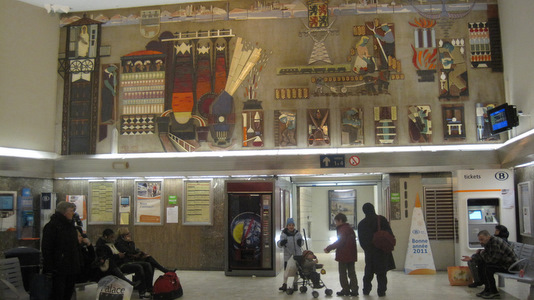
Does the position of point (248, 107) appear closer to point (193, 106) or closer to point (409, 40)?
point (193, 106)

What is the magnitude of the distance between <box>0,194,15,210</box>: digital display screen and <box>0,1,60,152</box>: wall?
1.32 metres

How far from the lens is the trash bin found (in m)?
8.51

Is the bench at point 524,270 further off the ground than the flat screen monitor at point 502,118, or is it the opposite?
the flat screen monitor at point 502,118

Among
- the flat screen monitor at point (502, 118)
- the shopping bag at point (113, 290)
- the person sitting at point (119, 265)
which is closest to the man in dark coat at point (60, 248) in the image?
the shopping bag at point (113, 290)

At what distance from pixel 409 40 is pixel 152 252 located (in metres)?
8.83

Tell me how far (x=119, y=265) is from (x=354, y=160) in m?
6.20

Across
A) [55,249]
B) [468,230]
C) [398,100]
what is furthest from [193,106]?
[468,230]

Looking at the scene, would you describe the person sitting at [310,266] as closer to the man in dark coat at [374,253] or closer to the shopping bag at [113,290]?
the man in dark coat at [374,253]

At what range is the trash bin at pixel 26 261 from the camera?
8508 mm

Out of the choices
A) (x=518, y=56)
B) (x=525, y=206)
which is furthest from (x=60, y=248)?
(x=518, y=56)

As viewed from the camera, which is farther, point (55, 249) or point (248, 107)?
point (248, 107)

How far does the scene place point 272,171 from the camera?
12906mm

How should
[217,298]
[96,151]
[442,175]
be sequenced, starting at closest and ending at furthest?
1. [217,298]
2. [442,175]
3. [96,151]

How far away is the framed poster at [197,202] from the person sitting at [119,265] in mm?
3722
